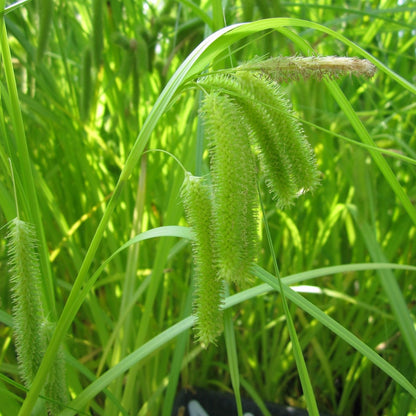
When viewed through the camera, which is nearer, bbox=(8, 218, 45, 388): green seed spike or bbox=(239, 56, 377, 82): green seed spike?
bbox=(239, 56, 377, 82): green seed spike

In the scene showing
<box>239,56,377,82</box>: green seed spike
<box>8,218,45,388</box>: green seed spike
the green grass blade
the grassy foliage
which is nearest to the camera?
<box>239,56,377,82</box>: green seed spike

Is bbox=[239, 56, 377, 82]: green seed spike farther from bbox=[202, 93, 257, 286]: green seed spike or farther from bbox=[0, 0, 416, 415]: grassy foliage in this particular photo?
bbox=[0, 0, 416, 415]: grassy foliage

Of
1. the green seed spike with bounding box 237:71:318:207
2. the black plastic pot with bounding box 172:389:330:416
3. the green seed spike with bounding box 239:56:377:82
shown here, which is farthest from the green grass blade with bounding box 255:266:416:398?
the black plastic pot with bounding box 172:389:330:416

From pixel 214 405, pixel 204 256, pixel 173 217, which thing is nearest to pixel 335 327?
pixel 204 256

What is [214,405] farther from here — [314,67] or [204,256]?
[314,67]

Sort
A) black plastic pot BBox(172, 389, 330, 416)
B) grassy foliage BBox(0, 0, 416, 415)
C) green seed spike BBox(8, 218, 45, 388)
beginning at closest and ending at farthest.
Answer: green seed spike BBox(8, 218, 45, 388)
grassy foliage BBox(0, 0, 416, 415)
black plastic pot BBox(172, 389, 330, 416)

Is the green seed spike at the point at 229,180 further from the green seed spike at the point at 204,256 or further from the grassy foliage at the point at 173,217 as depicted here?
the grassy foliage at the point at 173,217
